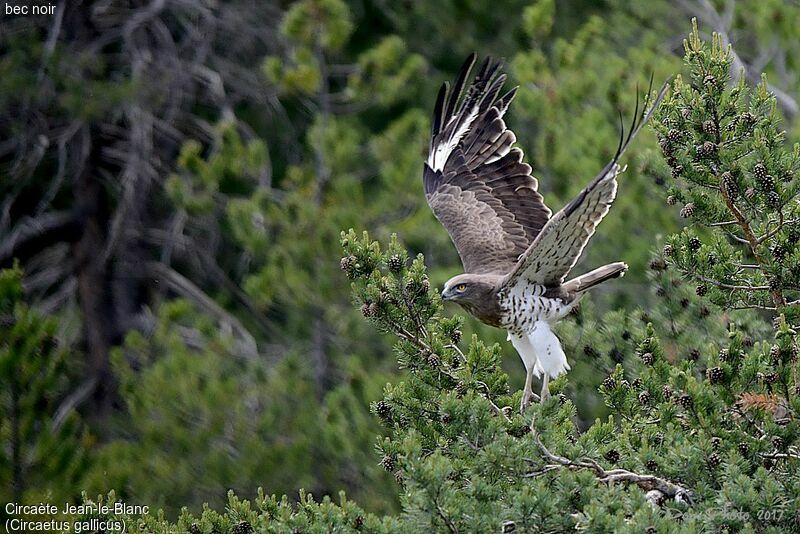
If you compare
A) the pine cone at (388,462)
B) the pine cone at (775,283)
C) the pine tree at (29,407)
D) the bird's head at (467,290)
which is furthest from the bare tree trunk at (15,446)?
the pine cone at (775,283)

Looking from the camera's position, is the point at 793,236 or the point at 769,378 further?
the point at 793,236

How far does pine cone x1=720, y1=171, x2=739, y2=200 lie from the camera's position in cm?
438

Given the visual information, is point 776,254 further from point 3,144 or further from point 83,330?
point 83,330

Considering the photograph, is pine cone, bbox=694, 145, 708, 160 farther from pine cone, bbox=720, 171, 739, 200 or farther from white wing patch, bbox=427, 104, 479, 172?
white wing patch, bbox=427, 104, 479, 172

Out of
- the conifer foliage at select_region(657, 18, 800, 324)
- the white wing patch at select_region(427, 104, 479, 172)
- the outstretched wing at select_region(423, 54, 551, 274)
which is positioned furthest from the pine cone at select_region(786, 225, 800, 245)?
the white wing patch at select_region(427, 104, 479, 172)

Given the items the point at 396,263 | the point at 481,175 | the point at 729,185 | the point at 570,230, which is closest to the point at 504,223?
the point at 481,175

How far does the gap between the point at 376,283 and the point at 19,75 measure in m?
6.21

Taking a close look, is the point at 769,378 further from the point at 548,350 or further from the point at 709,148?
the point at 548,350

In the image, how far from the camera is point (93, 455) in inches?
336

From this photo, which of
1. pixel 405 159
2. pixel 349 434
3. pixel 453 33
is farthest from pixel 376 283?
pixel 453 33

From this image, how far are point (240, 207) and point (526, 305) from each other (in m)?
4.67

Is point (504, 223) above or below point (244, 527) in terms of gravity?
above

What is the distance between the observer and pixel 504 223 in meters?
6.45

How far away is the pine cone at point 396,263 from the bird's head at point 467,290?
92cm
